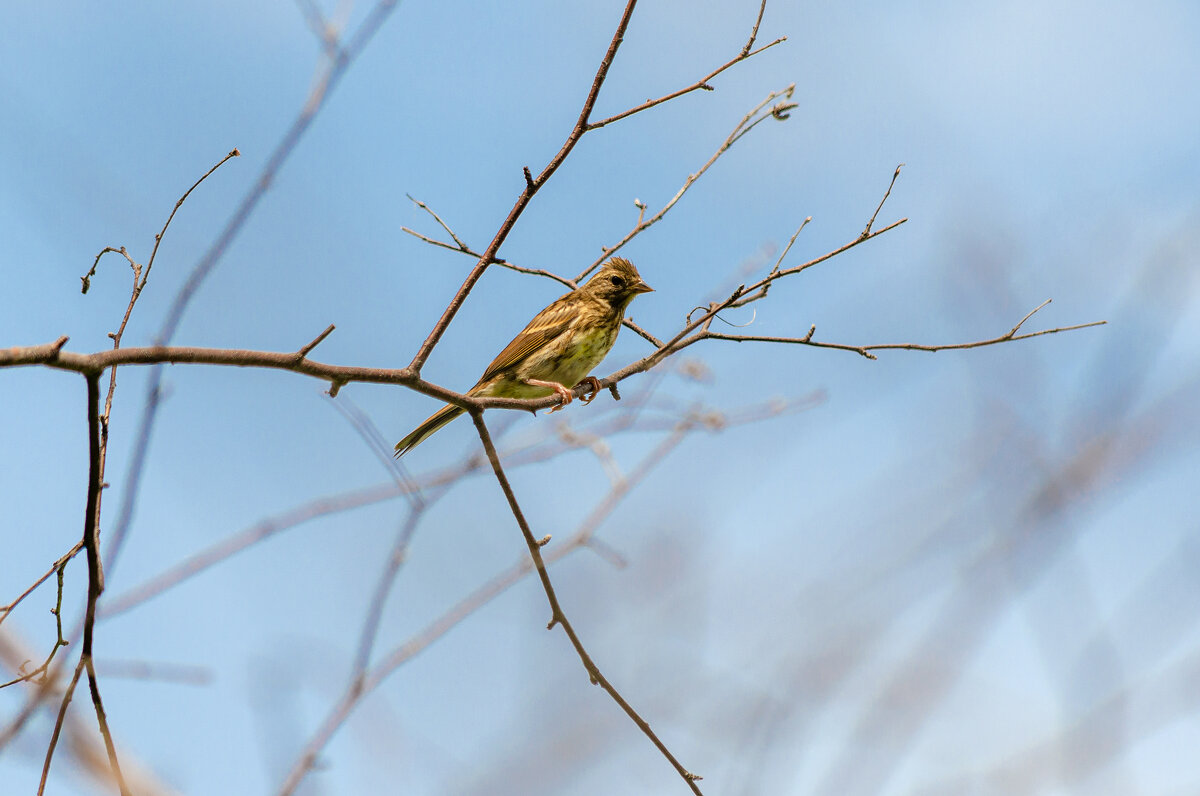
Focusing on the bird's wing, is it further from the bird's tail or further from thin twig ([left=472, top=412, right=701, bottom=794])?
thin twig ([left=472, top=412, right=701, bottom=794])

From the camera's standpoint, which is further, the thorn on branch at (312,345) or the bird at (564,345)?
the bird at (564,345)

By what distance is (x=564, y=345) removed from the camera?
812 centimetres

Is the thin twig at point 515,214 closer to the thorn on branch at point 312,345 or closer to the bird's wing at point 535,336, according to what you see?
the thorn on branch at point 312,345

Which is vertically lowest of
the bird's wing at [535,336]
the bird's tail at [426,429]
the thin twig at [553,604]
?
the thin twig at [553,604]

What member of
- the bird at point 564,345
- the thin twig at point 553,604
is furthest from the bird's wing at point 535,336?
the thin twig at point 553,604

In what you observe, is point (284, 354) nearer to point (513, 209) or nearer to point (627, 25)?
point (513, 209)

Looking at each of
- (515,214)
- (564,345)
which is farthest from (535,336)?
(515,214)

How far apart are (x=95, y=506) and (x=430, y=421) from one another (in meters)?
4.20

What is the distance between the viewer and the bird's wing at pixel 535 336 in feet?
27.0

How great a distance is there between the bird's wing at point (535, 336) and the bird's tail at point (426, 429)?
111cm

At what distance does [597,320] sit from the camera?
8.31 metres

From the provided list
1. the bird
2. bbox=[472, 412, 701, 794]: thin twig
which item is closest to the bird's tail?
the bird

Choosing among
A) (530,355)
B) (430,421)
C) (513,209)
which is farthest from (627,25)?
(530,355)

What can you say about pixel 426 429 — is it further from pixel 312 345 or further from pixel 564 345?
pixel 312 345
